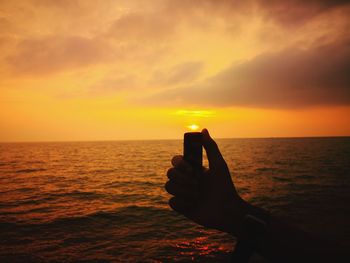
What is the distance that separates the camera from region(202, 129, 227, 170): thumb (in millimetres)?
2113

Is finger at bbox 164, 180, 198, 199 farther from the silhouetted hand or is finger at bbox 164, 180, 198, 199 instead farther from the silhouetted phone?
the silhouetted phone

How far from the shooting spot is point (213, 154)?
216 centimetres

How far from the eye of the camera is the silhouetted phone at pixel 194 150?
2105 millimetres

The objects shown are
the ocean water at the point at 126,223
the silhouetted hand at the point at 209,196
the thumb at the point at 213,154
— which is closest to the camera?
the silhouetted hand at the point at 209,196

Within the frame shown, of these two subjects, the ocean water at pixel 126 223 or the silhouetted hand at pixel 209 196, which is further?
the ocean water at pixel 126 223

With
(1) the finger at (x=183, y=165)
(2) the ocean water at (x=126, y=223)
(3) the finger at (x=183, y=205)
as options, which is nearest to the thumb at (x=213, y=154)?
(1) the finger at (x=183, y=165)

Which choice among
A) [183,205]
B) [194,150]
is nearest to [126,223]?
[183,205]

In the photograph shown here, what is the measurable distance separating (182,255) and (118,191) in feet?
50.2

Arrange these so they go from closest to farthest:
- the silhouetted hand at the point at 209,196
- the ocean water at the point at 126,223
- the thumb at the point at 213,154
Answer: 1. the silhouetted hand at the point at 209,196
2. the thumb at the point at 213,154
3. the ocean water at the point at 126,223

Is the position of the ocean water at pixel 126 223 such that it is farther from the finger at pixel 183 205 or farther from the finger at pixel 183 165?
the finger at pixel 183 165

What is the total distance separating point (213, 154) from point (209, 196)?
40cm

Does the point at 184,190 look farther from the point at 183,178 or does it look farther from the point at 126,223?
the point at 126,223

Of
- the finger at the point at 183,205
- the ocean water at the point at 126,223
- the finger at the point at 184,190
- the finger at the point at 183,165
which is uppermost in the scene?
the finger at the point at 183,165

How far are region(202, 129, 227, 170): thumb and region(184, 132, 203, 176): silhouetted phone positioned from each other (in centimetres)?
5
